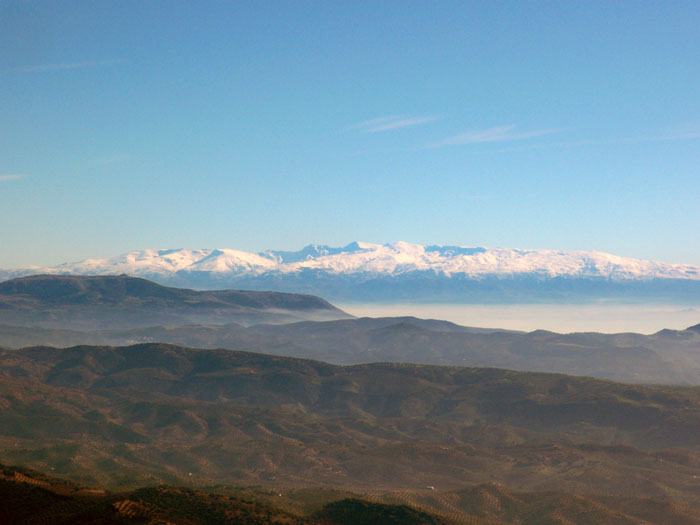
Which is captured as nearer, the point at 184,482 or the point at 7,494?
the point at 7,494

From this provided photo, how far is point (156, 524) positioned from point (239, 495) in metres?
56.5

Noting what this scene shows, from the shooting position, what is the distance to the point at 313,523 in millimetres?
123375

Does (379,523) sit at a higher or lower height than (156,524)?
lower

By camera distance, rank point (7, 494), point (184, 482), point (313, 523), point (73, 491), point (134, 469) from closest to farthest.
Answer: point (7, 494), point (73, 491), point (313, 523), point (184, 482), point (134, 469)

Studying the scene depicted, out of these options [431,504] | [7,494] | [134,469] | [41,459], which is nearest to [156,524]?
[7,494]

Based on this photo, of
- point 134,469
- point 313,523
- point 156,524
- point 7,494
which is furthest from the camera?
point 134,469

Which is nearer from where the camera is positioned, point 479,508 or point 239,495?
point 239,495

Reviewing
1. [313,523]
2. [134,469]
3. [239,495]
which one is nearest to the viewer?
[313,523]

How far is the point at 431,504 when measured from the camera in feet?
529

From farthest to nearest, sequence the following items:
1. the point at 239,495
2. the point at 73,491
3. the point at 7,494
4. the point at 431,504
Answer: the point at 431,504 → the point at 239,495 → the point at 73,491 → the point at 7,494

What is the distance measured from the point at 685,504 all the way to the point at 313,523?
97216mm

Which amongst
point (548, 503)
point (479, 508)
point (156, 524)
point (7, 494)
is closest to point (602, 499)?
point (548, 503)

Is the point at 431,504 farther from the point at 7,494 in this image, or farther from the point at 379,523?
the point at 7,494

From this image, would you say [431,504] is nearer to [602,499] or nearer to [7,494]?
[602,499]
